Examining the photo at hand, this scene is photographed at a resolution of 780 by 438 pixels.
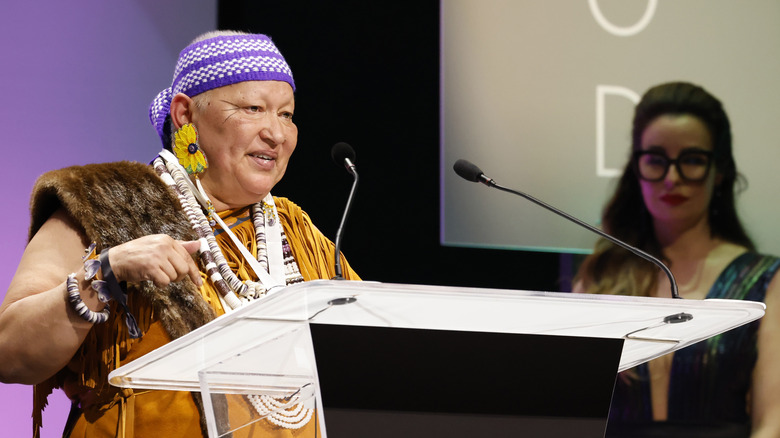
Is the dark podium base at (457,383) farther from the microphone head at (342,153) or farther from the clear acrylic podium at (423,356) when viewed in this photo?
the microphone head at (342,153)

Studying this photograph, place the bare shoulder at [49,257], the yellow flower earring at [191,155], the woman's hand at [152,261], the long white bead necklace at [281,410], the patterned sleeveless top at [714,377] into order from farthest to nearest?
the patterned sleeveless top at [714,377] → the yellow flower earring at [191,155] → the bare shoulder at [49,257] → the woman's hand at [152,261] → the long white bead necklace at [281,410]

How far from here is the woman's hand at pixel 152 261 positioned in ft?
5.13

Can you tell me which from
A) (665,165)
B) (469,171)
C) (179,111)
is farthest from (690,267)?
(179,111)

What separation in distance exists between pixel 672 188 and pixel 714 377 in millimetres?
854

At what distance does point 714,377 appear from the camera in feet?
12.6

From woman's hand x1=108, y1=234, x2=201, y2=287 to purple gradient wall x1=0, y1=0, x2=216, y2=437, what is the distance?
1300mm

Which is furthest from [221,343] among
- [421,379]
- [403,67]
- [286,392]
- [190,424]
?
[403,67]

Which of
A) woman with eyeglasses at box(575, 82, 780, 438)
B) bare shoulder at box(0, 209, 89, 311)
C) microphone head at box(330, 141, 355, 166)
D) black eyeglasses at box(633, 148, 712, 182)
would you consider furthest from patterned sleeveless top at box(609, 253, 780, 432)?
bare shoulder at box(0, 209, 89, 311)

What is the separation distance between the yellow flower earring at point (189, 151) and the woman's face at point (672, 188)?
2367 mm

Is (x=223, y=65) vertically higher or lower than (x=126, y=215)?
higher

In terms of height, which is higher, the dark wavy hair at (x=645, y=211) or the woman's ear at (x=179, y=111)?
the woman's ear at (x=179, y=111)

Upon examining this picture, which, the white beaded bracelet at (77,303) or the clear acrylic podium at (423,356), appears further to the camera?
the white beaded bracelet at (77,303)

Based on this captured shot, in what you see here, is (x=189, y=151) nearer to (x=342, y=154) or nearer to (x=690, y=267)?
(x=342, y=154)

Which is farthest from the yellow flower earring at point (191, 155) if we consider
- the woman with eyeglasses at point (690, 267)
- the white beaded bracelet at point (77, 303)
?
the woman with eyeglasses at point (690, 267)
